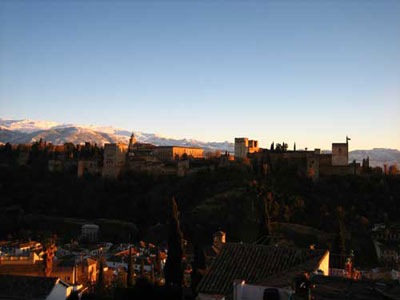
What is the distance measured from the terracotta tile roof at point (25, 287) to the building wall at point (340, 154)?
121ft

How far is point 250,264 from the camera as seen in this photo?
891 cm

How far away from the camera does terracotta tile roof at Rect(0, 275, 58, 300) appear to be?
57.5 ft

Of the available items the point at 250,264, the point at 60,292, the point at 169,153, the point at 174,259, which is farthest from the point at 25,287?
the point at 169,153

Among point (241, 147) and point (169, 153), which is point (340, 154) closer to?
point (241, 147)

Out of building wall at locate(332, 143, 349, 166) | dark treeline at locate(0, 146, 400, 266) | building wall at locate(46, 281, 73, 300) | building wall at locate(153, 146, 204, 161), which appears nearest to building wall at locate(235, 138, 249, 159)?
dark treeline at locate(0, 146, 400, 266)

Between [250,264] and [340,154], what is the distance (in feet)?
140

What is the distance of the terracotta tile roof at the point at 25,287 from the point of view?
17.5m

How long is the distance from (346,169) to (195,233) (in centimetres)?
1741

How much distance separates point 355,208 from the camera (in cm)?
4238

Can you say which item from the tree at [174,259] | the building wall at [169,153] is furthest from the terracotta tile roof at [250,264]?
the building wall at [169,153]

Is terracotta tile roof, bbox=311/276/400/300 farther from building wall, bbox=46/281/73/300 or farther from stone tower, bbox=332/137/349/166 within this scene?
stone tower, bbox=332/137/349/166

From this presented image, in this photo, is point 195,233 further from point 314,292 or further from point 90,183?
point 314,292

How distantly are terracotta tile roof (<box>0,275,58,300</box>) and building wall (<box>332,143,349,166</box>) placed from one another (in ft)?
121

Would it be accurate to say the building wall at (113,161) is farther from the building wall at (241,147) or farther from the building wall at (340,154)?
the building wall at (340,154)
